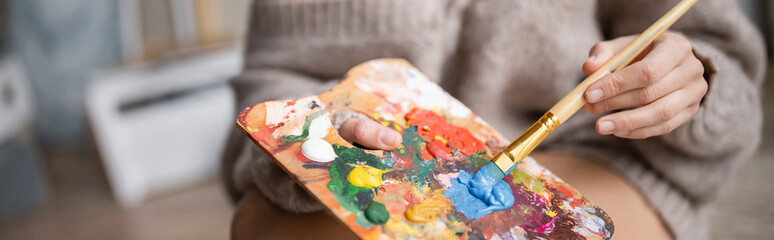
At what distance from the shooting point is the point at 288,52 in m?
0.59

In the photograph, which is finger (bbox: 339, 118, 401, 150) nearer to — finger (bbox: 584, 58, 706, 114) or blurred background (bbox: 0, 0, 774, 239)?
finger (bbox: 584, 58, 706, 114)

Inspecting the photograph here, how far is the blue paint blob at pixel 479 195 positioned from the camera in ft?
0.98

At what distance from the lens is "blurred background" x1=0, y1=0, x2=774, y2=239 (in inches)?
47.4

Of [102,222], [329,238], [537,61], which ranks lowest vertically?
[102,222]

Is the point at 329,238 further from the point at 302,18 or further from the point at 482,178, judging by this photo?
the point at 302,18

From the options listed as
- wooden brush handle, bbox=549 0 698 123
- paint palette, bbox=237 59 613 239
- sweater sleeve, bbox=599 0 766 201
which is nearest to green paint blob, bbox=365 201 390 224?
paint palette, bbox=237 59 613 239

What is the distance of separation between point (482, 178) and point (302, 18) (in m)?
0.33

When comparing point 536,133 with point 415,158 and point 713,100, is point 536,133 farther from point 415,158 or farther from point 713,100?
point 713,100

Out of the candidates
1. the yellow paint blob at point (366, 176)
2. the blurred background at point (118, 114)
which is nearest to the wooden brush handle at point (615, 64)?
the yellow paint blob at point (366, 176)

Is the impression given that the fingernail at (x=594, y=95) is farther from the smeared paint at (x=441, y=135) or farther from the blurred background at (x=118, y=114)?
the blurred background at (x=118, y=114)

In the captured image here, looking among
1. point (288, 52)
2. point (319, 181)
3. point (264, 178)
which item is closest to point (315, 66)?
→ point (288, 52)

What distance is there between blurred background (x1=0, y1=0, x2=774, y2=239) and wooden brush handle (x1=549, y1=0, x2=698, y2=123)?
900 millimetres

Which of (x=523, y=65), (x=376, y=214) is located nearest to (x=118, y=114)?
(x=523, y=65)

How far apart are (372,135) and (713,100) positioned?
27cm
